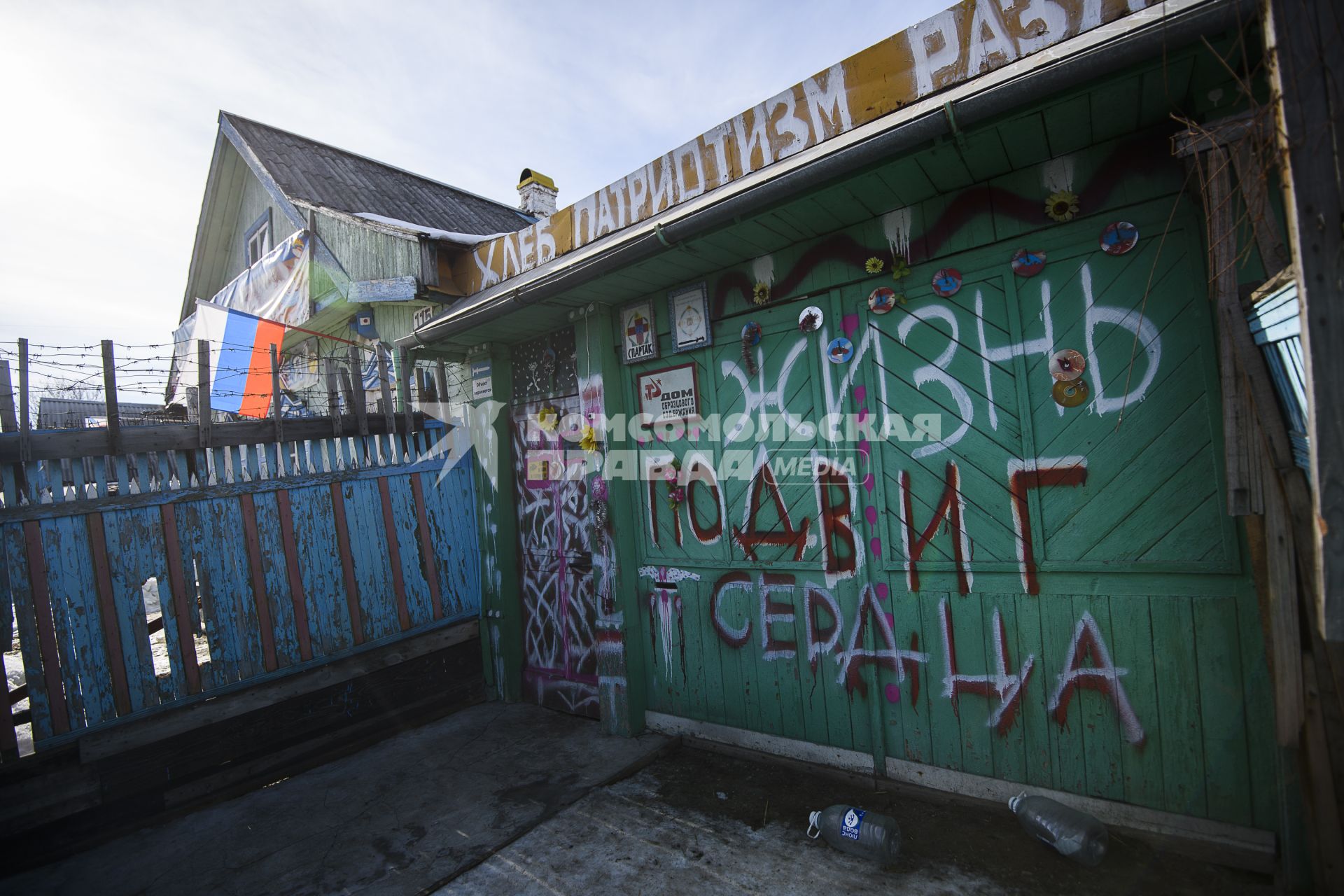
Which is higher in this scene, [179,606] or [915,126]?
[915,126]

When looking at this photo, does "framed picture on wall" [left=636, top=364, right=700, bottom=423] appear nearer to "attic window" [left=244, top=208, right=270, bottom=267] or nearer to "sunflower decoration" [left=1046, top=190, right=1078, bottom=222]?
"sunflower decoration" [left=1046, top=190, right=1078, bottom=222]

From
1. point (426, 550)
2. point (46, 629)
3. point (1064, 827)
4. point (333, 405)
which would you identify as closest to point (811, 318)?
point (1064, 827)

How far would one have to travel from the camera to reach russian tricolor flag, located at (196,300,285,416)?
6.88 meters

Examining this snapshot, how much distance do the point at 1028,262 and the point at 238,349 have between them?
750 cm

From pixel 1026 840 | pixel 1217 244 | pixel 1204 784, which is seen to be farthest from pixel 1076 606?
pixel 1217 244

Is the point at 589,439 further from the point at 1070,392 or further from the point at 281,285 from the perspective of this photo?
the point at 281,285

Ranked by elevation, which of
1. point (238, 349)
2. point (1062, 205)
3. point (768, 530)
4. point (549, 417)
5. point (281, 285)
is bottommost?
point (768, 530)

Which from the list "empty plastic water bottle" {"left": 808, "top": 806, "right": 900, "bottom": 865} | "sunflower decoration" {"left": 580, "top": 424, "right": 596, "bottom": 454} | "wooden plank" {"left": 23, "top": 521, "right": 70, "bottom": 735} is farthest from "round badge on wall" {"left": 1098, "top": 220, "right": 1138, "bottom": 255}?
"wooden plank" {"left": 23, "top": 521, "right": 70, "bottom": 735}

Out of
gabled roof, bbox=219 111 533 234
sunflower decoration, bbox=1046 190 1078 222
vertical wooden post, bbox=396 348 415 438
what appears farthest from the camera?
gabled roof, bbox=219 111 533 234

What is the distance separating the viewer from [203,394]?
185 inches

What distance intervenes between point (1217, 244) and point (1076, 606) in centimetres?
172

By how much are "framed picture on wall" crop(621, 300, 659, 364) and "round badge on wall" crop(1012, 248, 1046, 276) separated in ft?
7.87

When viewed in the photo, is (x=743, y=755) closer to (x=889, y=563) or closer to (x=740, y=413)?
(x=889, y=563)

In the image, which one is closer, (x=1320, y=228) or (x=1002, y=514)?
(x=1320, y=228)
